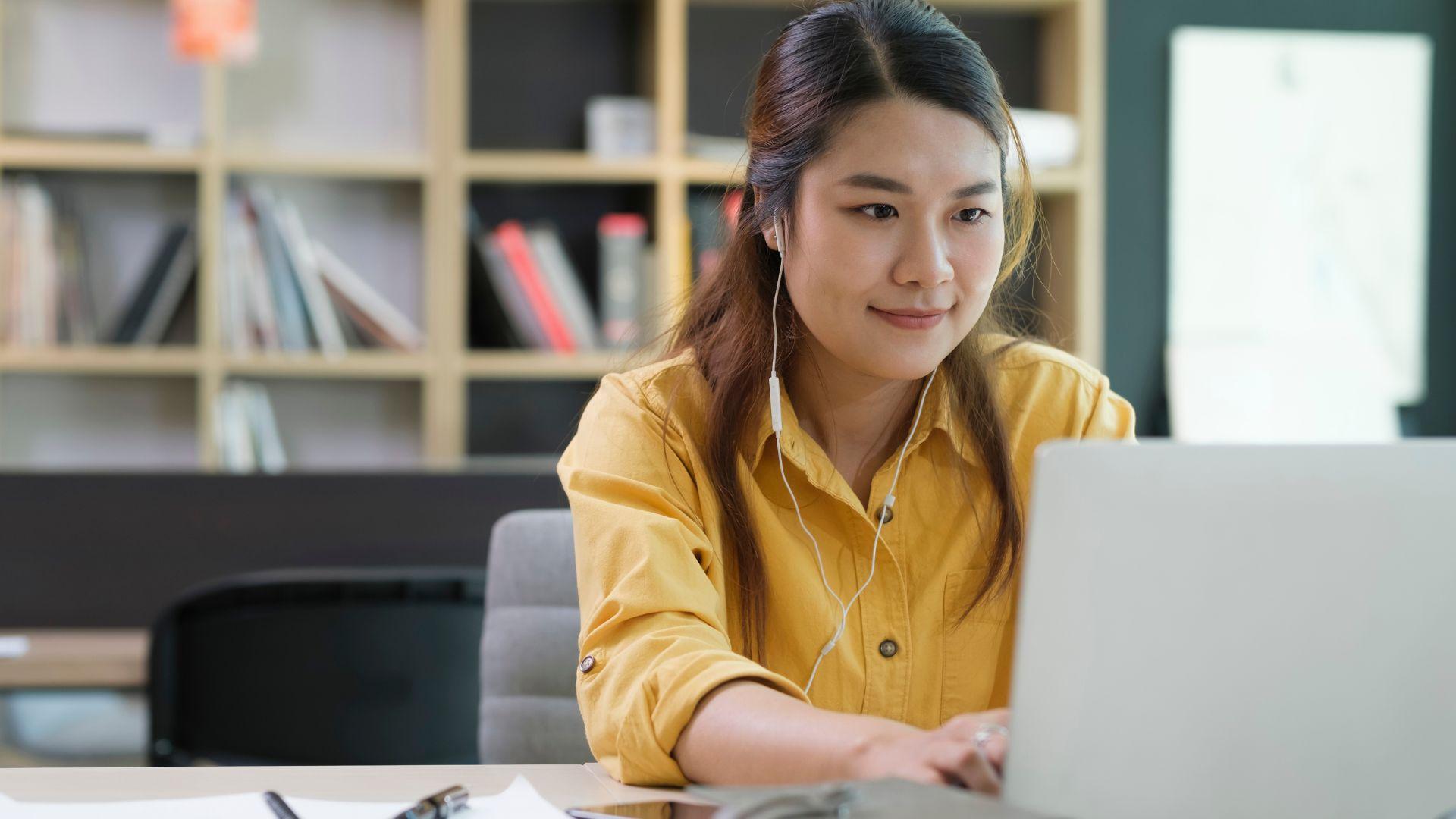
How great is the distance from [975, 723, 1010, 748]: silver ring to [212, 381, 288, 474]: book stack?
6.85 feet

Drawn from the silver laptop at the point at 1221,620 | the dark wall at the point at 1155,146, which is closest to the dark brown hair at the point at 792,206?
the silver laptop at the point at 1221,620

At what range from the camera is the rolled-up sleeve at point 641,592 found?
3.05ft

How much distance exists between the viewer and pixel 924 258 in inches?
44.7

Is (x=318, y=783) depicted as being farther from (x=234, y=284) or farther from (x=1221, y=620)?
(x=234, y=284)

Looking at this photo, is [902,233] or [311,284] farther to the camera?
[311,284]

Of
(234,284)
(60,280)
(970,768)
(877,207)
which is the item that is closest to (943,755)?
A: (970,768)

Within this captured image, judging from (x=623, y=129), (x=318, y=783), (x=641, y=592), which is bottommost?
(x=318, y=783)

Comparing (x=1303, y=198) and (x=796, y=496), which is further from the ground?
(x=1303, y=198)

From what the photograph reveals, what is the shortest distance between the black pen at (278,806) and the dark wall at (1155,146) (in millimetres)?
2469

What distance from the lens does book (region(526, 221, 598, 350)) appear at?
2766mm

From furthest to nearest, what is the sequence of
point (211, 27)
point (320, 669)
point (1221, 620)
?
point (211, 27)
point (320, 669)
point (1221, 620)

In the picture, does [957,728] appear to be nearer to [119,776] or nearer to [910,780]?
[910,780]

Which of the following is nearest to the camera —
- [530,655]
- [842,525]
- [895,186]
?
[895,186]

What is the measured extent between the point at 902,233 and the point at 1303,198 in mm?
2232
